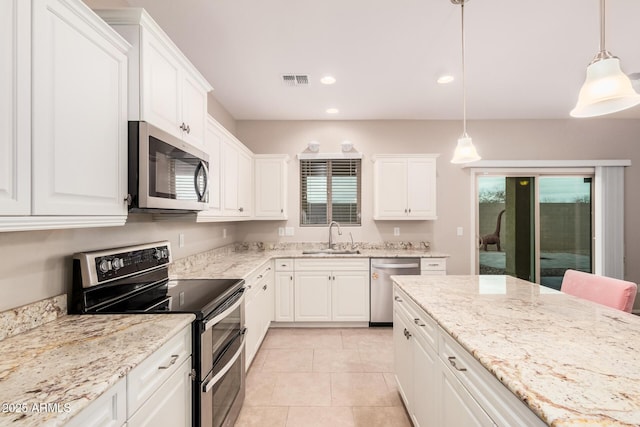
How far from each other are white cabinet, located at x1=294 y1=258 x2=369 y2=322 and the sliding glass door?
74.7 inches

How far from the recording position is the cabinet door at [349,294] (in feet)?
11.8

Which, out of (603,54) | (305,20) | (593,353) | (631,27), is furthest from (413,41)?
(593,353)

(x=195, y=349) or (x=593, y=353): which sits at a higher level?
(x=593, y=353)

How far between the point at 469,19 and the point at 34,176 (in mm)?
2587

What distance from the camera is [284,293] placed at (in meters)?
3.59

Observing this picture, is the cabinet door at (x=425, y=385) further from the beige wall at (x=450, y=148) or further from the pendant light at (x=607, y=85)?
the beige wall at (x=450, y=148)

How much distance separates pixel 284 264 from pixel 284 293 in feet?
1.16

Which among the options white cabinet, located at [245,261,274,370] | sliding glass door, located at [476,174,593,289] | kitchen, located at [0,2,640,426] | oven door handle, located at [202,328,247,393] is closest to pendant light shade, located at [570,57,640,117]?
oven door handle, located at [202,328,247,393]

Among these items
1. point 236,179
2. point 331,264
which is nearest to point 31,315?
point 236,179

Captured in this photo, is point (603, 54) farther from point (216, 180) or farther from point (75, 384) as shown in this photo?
point (216, 180)

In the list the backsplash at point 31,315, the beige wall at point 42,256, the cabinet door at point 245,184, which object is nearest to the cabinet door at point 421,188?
the cabinet door at point 245,184

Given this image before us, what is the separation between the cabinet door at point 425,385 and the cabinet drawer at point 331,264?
6.11ft

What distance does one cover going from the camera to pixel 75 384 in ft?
2.66

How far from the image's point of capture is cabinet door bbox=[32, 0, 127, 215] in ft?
3.11
